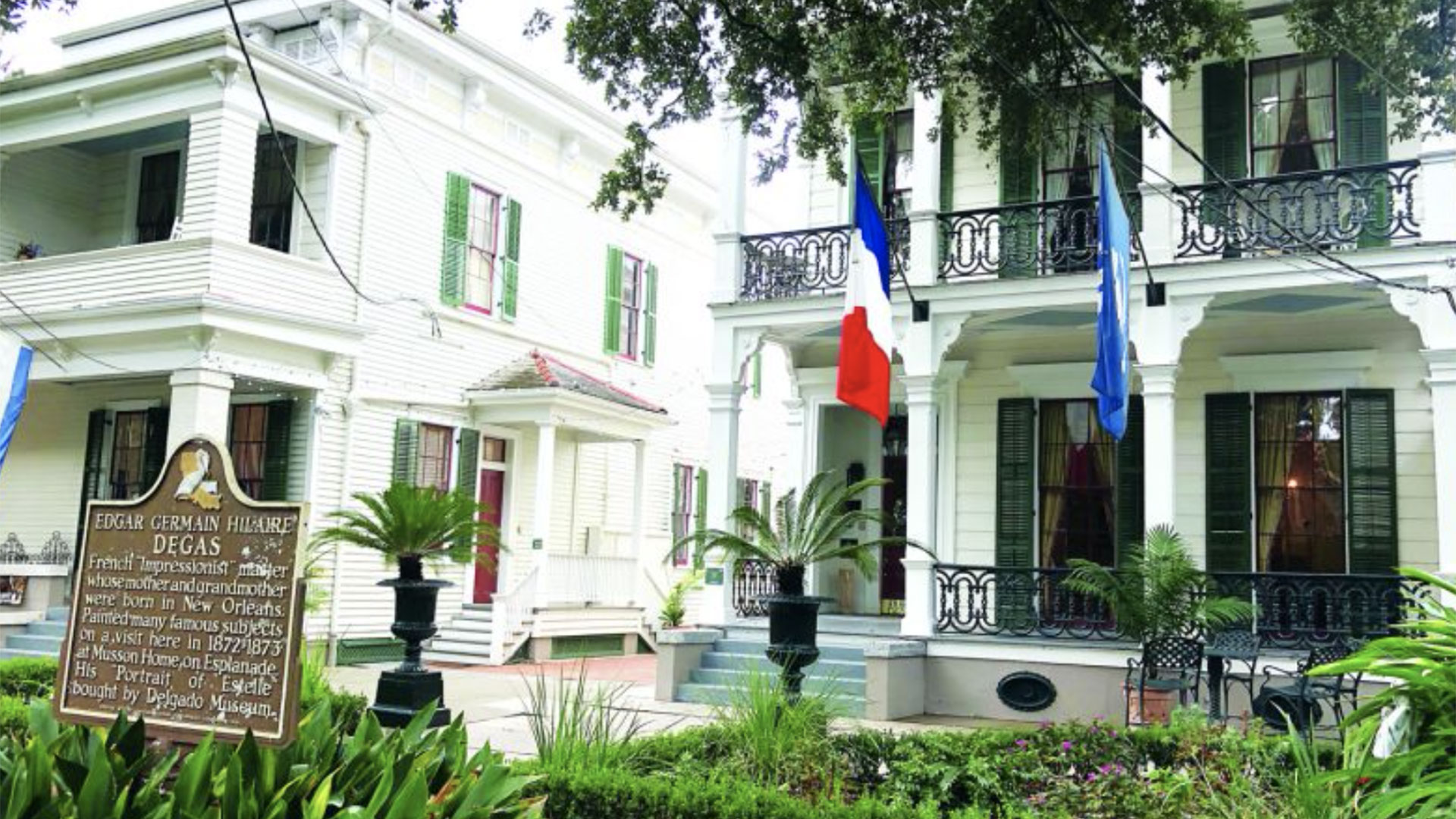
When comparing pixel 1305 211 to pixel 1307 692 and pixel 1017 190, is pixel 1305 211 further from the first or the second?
pixel 1307 692

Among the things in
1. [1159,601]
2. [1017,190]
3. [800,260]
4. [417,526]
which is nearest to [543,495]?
[800,260]

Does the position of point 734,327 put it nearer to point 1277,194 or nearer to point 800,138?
point 800,138

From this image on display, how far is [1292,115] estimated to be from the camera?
1414cm

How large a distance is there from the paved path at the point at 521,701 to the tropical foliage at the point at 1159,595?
5.56ft

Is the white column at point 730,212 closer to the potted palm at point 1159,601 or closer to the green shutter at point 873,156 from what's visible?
the green shutter at point 873,156

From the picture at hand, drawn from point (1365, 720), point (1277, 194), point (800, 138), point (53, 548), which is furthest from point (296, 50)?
point (1365, 720)

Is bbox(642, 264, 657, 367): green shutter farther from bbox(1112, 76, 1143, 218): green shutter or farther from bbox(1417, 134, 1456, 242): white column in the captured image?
bbox(1417, 134, 1456, 242): white column

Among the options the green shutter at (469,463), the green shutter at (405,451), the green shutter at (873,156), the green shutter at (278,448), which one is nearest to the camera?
the green shutter at (873,156)

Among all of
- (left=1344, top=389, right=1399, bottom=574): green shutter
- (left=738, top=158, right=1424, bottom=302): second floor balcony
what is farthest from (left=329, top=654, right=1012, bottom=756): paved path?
(left=738, top=158, right=1424, bottom=302): second floor balcony

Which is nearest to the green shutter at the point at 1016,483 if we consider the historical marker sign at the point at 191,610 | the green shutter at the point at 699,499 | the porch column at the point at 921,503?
the porch column at the point at 921,503

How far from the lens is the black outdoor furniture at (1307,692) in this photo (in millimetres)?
9047

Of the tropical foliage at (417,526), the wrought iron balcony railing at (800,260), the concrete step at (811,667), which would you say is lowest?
the concrete step at (811,667)

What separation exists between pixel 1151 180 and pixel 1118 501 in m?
3.64

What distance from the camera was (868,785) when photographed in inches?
266
